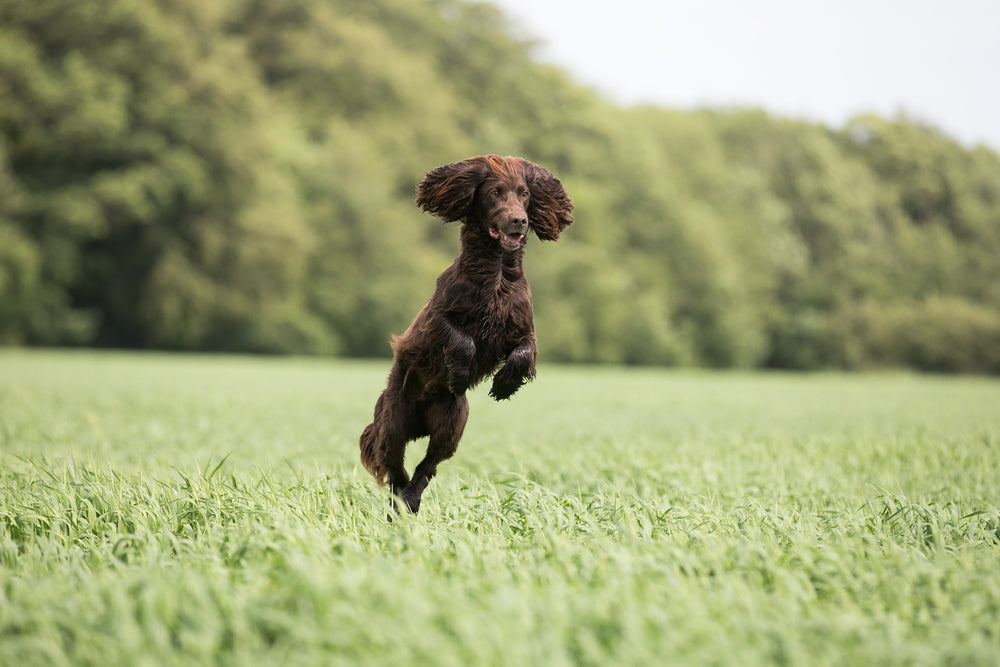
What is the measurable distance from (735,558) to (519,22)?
48006 millimetres

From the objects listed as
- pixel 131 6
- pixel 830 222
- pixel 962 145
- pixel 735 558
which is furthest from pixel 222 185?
pixel 962 145

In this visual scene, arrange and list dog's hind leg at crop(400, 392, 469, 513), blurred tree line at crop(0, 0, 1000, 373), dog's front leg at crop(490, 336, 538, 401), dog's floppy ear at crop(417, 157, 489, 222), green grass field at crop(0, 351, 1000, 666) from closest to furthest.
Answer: green grass field at crop(0, 351, 1000, 666) → dog's front leg at crop(490, 336, 538, 401) → dog's floppy ear at crop(417, 157, 489, 222) → dog's hind leg at crop(400, 392, 469, 513) → blurred tree line at crop(0, 0, 1000, 373)

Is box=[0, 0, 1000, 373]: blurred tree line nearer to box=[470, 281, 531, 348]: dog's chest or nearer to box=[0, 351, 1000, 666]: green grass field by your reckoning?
box=[0, 351, 1000, 666]: green grass field

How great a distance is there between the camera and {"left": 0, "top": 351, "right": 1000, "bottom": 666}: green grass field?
2.37 m

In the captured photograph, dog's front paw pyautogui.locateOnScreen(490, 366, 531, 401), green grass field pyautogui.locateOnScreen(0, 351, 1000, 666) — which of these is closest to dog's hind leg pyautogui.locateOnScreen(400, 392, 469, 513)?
green grass field pyautogui.locateOnScreen(0, 351, 1000, 666)

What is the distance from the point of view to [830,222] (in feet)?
173

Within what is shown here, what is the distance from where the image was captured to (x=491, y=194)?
386cm

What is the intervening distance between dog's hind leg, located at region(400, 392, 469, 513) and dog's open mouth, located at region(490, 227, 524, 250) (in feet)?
2.64

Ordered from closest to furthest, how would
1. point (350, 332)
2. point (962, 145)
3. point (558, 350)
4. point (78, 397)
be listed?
point (78, 397), point (350, 332), point (558, 350), point (962, 145)

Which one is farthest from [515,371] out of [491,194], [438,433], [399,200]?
[399,200]

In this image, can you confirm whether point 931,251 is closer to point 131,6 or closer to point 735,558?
point 131,6

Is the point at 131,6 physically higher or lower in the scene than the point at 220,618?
higher

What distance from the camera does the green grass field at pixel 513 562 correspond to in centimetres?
237

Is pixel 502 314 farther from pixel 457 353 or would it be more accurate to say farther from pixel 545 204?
pixel 545 204
